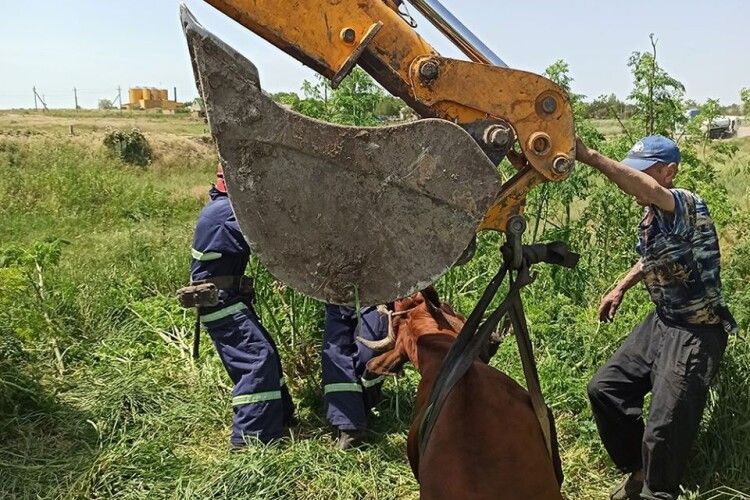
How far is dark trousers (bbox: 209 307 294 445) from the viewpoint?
4926 mm

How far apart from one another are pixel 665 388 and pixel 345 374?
2.17 m

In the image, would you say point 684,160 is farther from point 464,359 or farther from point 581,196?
point 464,359

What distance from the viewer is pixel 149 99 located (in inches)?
2566

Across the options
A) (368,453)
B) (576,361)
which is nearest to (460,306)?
(576,361)

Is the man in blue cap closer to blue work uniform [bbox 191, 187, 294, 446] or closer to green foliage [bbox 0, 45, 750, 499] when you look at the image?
green foliage [bbox 0, 45, 750, 499]

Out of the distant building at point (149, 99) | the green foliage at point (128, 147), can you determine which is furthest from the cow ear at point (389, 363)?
the distant building at point (149, 99)

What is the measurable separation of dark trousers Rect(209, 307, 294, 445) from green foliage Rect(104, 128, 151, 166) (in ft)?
63.1


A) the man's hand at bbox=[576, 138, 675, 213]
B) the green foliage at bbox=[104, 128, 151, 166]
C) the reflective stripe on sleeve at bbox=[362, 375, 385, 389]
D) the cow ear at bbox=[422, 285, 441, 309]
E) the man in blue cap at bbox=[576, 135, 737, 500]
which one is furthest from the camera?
the green foliage at bbox=[104, 128, 151, 166]

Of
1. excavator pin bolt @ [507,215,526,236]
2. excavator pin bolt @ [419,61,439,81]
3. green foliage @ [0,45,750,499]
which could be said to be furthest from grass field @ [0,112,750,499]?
excavator pin bolt @ [419,61,439,81]

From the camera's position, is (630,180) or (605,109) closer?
(630,180)

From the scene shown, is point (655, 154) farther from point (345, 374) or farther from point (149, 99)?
point (149, 99)

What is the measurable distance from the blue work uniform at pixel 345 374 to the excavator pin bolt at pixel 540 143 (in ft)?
7.95

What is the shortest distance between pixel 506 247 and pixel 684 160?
3.67 meters

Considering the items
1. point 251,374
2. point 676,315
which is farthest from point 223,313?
point 676,315
